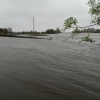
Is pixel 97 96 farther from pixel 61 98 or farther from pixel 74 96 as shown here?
pixel 61 98

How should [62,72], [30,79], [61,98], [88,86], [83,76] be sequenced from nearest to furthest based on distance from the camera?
[61,98]
[88,86]
[30,79]
[83,76]
[62,72]

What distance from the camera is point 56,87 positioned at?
10.9 m

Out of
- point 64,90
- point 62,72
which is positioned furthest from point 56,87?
point 62,72

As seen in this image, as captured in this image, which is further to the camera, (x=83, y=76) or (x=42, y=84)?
(x=83, y=76)

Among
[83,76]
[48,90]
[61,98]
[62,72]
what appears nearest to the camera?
[61,98]

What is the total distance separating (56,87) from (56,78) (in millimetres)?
2000

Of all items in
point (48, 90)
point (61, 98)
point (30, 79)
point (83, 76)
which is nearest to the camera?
point (61, 98)

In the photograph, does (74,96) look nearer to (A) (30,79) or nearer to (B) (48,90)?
(B) (48,90)

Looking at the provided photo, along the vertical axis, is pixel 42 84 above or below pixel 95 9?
below

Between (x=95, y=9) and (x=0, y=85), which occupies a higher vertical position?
(x=95, y=9)

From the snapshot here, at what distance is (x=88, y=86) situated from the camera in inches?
447

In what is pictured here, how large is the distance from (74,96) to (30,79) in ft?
14.3

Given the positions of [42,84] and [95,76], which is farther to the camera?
[95,76]

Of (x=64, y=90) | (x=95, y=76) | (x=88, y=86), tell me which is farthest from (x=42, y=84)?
(x=95, y=76)
